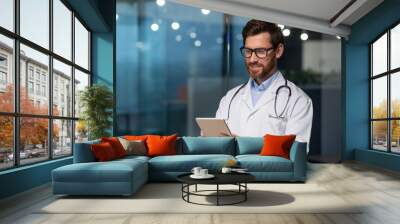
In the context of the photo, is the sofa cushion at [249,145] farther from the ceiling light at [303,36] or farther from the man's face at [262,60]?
the ceiling light at [303,36]

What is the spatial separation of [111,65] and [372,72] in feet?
20.3

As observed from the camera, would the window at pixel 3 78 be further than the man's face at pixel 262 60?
No

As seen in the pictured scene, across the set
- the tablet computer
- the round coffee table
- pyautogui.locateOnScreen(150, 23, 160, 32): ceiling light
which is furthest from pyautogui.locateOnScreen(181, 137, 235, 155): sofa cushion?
pyautogui.locateOnScreen(150, 23, 160, 32): ceiling light

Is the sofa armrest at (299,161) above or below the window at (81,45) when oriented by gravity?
below

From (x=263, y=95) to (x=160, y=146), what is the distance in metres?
3.34

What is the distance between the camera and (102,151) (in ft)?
18.9

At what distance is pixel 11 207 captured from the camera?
441cm

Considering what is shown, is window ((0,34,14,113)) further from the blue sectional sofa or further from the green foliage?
the green foliage

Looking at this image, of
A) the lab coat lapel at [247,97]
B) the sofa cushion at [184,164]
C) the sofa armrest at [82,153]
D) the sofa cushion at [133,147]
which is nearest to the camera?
the sofa armrest at [82,153]

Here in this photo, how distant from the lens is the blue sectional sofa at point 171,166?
16.3 feet

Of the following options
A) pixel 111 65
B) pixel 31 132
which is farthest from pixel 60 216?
pixel 111 65

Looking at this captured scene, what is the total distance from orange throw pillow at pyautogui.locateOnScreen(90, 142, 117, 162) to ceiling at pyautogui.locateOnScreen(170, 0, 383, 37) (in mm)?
4043

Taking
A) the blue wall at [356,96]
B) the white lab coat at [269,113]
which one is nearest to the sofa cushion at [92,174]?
the white lab coat at [269,113]

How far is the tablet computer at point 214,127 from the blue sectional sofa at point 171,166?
123 cm
